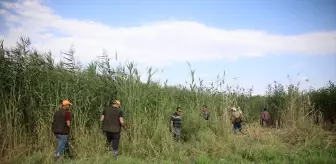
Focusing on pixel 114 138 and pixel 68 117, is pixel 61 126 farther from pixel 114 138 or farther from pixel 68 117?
pixel 114 138

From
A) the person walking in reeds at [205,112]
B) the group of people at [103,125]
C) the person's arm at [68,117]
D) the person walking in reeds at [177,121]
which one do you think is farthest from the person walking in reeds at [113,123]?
the person walking in reeds at [205,112]

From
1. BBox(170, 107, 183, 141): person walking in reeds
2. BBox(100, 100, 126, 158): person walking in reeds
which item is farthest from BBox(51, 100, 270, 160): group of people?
BBox(170, 107, 183, 141): person walking in reeds

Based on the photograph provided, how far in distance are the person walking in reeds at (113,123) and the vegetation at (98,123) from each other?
0.27 metres

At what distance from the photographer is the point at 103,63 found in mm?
10906

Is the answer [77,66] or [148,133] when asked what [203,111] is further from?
[77,66]

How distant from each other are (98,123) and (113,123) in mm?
866

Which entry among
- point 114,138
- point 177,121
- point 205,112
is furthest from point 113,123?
point 205,112

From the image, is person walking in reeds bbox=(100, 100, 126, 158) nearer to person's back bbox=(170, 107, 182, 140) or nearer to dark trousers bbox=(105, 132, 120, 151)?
dark trousers bbox=(105, 132, 120, 151)

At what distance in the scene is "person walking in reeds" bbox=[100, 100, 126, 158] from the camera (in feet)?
→ 30.7

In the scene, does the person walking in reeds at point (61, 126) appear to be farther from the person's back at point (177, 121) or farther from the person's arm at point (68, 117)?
the person's back at point (177, 121)

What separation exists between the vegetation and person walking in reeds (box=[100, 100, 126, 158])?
27 centimetres

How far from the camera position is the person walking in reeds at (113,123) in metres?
9.36

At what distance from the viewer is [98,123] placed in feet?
32.8

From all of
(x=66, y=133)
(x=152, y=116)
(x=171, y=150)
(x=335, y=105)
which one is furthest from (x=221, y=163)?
(x=335, y=105)
